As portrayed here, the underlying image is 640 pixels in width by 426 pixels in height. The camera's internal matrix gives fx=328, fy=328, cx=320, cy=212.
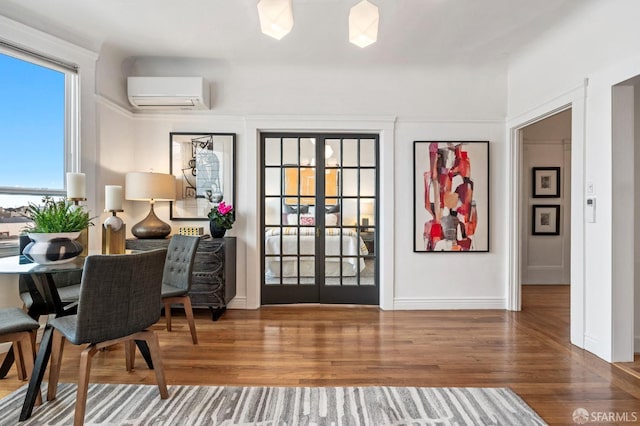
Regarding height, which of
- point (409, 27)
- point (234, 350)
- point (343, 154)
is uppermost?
point (409, 27)

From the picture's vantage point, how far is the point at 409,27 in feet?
9.53

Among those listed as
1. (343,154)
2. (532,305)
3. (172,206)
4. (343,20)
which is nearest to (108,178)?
(172,206)

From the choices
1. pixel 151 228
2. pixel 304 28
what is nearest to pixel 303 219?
pixel 151 228

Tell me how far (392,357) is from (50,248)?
8.07 feet

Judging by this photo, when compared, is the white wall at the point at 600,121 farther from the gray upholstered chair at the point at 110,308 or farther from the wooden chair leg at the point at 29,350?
the wooden chair leg at the point at 29,350

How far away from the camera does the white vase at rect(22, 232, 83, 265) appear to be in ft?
6.64

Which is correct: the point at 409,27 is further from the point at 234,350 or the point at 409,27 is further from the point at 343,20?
the point at 234,350

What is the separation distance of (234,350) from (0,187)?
2229mm

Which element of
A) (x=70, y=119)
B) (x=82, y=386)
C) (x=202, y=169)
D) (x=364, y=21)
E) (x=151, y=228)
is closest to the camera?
(x=82, y=386)

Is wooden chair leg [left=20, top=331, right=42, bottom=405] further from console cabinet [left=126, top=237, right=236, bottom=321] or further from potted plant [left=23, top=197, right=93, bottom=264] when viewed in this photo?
console cabinet [left=126, top=237, right=236, bottom=321]

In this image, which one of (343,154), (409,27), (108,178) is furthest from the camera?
(343,154)

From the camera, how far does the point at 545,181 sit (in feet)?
16.9

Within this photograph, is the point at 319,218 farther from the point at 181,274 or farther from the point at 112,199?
the point at 112,199

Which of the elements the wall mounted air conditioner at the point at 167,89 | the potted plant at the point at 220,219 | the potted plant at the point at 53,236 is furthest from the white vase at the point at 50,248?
the wall mounted air conditioner at the point at 167,89
